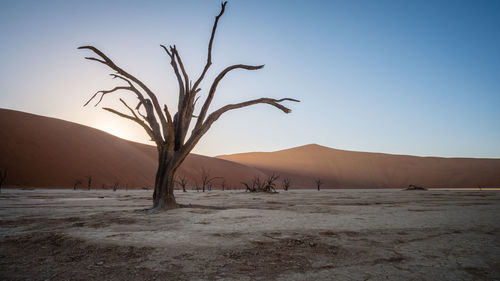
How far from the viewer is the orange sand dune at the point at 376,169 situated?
5816 centimetres

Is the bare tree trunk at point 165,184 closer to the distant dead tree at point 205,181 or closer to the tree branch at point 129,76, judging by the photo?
the tree branch at point 129,76

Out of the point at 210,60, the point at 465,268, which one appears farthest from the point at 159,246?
the point at 210,60

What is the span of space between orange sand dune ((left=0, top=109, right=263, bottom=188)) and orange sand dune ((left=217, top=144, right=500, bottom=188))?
29972 millimetres

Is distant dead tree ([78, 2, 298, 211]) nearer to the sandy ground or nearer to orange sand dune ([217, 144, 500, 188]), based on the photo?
the sandy ground

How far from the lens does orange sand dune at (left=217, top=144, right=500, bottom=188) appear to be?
58.2 meters

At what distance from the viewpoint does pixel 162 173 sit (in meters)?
6.33

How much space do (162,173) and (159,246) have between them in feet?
12.5

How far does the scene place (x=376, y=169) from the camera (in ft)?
227

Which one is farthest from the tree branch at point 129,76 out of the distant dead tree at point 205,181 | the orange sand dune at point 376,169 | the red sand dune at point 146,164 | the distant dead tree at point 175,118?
the orange sand dune at point 376,169

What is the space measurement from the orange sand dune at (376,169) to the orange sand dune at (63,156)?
29972 mm

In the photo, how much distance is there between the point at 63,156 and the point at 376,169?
218ft

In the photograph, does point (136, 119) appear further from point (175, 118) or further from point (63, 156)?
point (63, 156)

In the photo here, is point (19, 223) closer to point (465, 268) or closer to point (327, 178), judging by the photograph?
point (465, 268)

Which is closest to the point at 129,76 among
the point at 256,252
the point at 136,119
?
the point at 136,119
